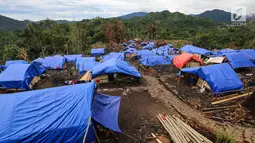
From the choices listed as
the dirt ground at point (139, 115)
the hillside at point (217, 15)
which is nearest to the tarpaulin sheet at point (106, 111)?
the dirt ground at point (139, 115)

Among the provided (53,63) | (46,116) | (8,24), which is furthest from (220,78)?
(8,24)

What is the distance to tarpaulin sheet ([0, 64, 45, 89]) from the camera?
15.1 metres

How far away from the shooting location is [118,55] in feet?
89.8

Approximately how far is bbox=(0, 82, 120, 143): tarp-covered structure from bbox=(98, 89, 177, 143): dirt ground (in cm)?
177

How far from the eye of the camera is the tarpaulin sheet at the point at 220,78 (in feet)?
44.2

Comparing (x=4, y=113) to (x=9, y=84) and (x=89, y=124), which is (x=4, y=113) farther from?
(x=9, y=84)

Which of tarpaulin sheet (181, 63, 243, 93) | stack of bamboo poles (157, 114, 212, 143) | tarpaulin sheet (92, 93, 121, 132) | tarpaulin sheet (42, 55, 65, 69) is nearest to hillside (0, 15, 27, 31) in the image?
tarpaulin sheet (42, 55, 65, 69)

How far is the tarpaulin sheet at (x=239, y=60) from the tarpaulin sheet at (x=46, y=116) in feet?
65.3

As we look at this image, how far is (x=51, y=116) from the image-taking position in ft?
21.9

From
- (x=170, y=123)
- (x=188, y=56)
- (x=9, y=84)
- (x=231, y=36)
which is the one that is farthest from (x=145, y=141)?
(x=231, y=36)

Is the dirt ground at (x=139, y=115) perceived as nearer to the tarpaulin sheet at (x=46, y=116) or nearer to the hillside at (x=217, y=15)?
the tarpaulin sheet at (x=46, y=116)

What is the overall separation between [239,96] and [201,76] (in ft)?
10.8

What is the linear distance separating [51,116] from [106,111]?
2663 millimetres

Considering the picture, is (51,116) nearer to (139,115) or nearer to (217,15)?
(139,115)
